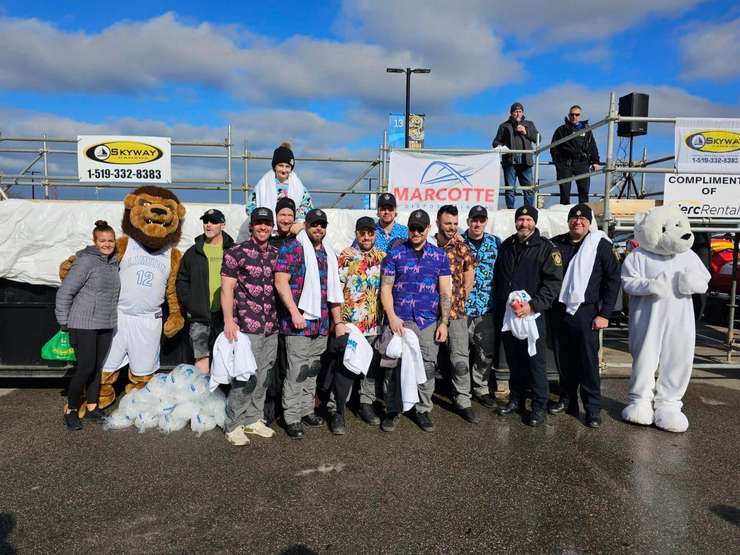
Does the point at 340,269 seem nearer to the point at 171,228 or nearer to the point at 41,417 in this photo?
the point at 171,228

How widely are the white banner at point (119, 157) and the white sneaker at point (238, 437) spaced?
19.6 feet

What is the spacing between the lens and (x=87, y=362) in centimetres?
416

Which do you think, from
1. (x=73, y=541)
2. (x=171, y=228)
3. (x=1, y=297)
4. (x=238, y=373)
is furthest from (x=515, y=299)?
(x=1, y=297)

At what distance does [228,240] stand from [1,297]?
7.76ft

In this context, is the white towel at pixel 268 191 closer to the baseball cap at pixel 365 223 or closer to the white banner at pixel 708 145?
the baseball cap at pixel 365 223

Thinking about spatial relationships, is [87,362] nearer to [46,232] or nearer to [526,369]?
[46,232]

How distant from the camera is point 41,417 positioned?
4473 millimetres

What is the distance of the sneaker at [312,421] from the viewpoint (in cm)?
429

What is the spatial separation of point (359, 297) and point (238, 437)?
1492 millimetres

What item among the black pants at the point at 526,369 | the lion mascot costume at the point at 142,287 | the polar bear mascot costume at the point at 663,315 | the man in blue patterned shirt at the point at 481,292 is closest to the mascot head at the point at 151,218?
the lion mascot costume at the point at 142,287

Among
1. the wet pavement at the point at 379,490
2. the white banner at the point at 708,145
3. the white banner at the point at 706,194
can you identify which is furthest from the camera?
the white banner at the point at 706,194

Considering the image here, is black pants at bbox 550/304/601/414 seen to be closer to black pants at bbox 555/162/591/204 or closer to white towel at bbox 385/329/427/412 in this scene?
white towel at bbox 385/329/427/412

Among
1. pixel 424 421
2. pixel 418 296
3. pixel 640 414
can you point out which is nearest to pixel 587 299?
pixel 640 414

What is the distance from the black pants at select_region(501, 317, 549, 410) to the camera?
439cm
